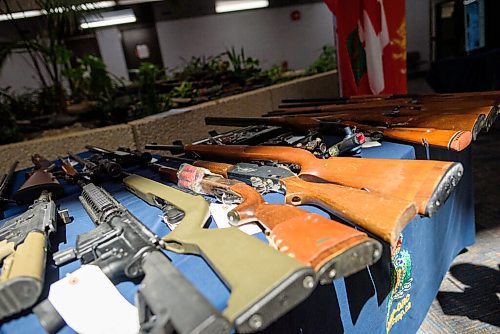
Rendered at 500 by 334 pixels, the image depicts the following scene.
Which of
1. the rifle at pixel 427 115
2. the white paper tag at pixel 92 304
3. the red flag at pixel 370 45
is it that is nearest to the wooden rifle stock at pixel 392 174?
the rifle at pixel 427 115

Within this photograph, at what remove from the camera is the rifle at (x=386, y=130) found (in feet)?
3.55

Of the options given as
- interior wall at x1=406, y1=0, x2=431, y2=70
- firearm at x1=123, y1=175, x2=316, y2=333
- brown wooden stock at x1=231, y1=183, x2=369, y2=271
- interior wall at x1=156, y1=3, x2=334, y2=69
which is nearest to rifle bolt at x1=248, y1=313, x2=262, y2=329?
firearm at x1=123, y1=175, x2=316, y2=333

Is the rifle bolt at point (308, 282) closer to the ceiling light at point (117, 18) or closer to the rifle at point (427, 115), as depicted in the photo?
the rifle at point (427, 115)

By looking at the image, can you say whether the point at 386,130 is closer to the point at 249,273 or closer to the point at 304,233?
the point at 304,233

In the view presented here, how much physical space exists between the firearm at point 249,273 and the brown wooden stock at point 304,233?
0.04 meters

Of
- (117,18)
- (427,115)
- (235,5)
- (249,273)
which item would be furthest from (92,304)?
(235,5)

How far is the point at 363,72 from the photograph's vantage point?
2889mm

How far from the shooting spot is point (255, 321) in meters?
0.48

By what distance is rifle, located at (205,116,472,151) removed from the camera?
3.55 feet

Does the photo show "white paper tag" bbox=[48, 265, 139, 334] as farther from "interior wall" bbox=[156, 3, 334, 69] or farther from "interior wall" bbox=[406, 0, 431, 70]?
"interior wall" bbox=[406, 0, 431, 70]

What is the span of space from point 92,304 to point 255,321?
0.37 meters

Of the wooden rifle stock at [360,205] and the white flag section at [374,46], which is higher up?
the white flag section at [374,46]

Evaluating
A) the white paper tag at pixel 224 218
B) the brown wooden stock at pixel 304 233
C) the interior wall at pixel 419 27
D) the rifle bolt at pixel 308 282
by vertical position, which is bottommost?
the white paper tag at pixel 224 218

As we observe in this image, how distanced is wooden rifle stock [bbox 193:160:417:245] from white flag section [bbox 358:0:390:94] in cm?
221
